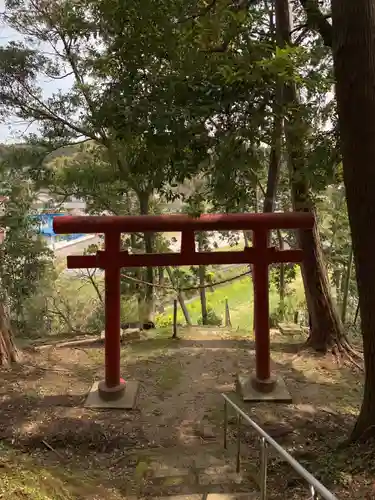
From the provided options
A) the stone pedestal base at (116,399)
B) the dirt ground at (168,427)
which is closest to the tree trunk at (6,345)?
the dirt ground at (168,427)

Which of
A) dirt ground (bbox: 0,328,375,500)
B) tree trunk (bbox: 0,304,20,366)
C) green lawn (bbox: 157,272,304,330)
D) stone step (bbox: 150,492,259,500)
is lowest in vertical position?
green lawn (bbox: 157,272,304,330)

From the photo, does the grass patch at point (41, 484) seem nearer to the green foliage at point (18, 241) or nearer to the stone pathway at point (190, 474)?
the stone pathway at point (190, 474)

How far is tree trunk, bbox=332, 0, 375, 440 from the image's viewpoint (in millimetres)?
3221

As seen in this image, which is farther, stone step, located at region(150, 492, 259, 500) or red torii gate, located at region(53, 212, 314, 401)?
red torii gate, located at region(53, 212, 314, 401)

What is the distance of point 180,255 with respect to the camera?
5258mm

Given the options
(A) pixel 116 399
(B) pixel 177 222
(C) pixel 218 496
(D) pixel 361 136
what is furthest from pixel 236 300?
(D) pixel 361 136

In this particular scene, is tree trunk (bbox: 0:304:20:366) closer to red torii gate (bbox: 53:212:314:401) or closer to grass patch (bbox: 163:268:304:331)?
red torii gate (bbox: 53:212:314:401)

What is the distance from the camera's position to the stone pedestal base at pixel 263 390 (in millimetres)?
5414

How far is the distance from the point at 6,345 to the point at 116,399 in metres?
2.07

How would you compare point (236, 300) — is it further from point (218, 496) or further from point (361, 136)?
point (361, 136)

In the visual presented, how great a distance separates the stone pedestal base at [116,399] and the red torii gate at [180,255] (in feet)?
0.09

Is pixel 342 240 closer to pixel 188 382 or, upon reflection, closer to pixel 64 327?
pixel 188 382

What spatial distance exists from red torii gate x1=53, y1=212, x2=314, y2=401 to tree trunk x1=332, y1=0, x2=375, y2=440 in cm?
175

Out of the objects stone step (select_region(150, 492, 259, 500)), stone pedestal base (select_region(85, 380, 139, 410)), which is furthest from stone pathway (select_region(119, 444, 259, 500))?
stone pedestal base (select_region(85, 380, 139, 410))
